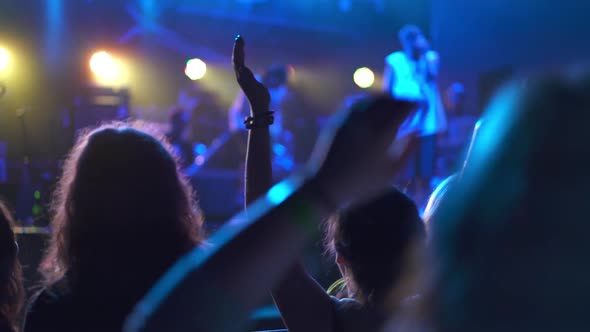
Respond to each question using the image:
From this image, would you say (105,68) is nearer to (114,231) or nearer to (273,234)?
(114,231)

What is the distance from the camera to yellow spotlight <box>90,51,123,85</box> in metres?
8.80

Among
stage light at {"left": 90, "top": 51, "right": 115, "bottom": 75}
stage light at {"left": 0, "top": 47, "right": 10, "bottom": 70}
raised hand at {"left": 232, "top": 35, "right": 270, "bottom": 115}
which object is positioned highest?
stage light at {"left": 0, "top": 47, "right": 10, "bottom": 70}

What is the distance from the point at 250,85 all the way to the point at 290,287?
1.53ft

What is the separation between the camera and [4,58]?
823cm

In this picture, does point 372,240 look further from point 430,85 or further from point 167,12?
point 167,12

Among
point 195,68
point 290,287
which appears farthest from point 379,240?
point 195,68

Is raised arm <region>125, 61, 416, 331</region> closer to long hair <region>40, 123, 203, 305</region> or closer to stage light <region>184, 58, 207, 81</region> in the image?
long hair <region>40, 123, 203, 305</region>

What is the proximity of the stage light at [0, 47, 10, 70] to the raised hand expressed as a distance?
8481mm

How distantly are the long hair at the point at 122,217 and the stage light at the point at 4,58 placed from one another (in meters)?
8.29

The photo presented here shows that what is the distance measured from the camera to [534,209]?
0.37 meters

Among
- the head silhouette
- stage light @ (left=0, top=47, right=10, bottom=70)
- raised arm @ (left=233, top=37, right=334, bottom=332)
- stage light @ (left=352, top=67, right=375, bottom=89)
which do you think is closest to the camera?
the head silhouette

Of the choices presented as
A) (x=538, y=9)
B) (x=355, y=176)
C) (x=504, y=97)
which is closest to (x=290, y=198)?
(x=355, y=176)

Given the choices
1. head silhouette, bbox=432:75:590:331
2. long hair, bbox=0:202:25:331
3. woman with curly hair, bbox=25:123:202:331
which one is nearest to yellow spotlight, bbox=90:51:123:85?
long hair, bbox=0:202:25:331

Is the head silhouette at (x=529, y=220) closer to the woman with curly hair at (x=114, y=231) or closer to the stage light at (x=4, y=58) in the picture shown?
the woman with curly hair at (x=114, y=231)
